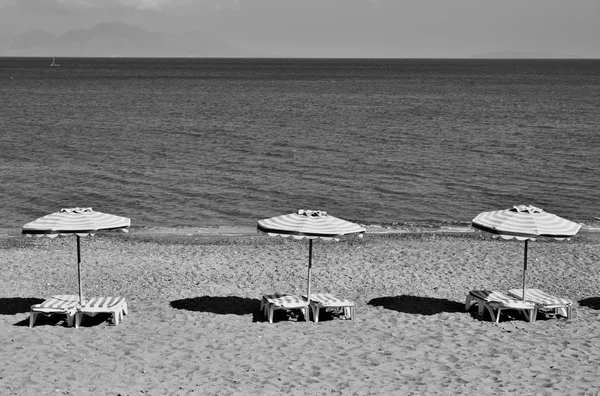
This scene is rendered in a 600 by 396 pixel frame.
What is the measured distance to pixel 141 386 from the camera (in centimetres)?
1145

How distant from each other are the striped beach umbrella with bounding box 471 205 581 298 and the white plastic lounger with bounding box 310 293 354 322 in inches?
107

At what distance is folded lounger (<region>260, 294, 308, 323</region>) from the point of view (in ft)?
47.5

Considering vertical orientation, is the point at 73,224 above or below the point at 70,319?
above

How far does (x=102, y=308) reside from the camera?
14047mm

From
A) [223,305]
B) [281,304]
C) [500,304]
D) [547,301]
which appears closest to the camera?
[281,304]

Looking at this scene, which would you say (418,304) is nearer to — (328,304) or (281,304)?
(328,304)

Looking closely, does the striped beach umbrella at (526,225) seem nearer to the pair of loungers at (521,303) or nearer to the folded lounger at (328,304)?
the pair of loungers at (521,303)

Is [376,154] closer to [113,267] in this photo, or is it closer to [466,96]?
[113,267]

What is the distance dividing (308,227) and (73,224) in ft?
12.8

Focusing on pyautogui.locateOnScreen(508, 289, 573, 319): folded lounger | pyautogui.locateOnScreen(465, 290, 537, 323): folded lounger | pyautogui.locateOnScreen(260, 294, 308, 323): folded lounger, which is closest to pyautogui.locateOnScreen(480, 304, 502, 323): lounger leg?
pyautogui.locateOnScreen(465, 290, 537, 323): folded lounger

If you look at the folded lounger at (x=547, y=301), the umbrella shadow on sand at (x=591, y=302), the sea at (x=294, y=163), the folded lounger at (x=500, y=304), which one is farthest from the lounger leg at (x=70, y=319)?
the sea at (x=294, y=163)

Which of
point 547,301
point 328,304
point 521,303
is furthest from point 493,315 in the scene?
point 328,304

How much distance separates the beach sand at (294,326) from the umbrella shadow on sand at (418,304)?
0.04m

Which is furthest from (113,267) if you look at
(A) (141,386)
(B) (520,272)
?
(B) (520,272)
